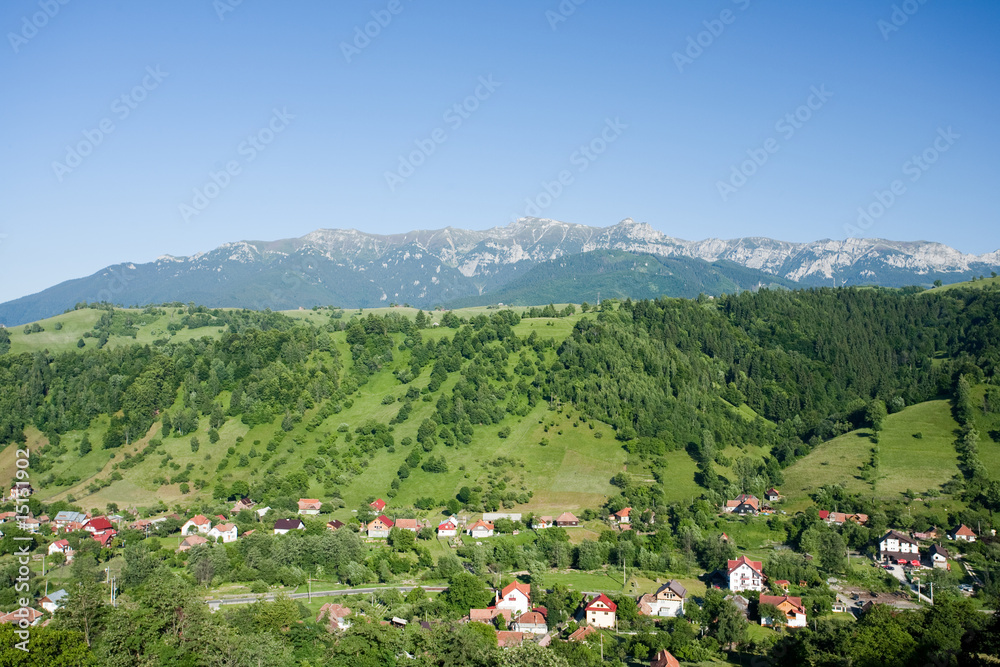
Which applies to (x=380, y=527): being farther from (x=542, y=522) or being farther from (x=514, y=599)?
(x=514, y=599)

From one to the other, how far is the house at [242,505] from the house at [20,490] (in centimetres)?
2663

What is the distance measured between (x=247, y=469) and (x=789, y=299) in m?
115

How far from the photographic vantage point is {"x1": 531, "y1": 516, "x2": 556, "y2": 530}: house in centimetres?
8638

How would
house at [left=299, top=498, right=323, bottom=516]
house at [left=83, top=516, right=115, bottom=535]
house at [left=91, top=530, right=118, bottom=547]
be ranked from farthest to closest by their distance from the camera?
house at [left=299, top=498, right=323, bottom=516] < house at [left=83, top=516, right=115, bottom=535] < house at [left=91, top=530, right=118, bottom=547]

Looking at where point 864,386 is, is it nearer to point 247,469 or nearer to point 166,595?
point 247,469

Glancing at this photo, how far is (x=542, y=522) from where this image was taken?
87.1 m

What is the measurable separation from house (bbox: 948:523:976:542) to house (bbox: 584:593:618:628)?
139 ft

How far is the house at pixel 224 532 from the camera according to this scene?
8331cm

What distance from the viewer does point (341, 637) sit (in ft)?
165

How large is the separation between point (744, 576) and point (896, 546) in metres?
20.2

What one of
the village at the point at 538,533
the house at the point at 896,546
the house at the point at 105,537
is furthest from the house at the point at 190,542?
the house at the point at 896,546

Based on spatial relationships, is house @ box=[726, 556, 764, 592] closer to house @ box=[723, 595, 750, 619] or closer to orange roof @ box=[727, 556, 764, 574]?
orange roof @ box=[727, 556, 764, 574]

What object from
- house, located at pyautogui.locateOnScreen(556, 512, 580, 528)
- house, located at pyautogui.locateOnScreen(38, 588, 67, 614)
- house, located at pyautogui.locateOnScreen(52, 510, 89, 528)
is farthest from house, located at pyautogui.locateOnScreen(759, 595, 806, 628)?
house, located at pyautogui.locateOnScreen(52, 510, 89, 528)

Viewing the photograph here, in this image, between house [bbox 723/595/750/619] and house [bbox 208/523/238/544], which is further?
house [bbox 208/523/238/544]
